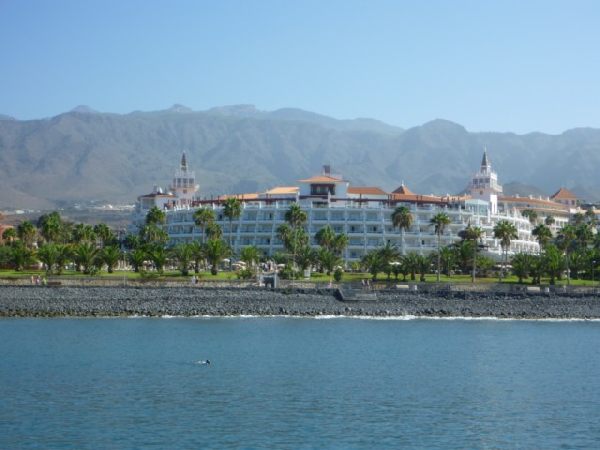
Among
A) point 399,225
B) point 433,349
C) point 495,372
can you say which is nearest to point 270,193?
point 399,225

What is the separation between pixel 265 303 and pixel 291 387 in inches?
1599

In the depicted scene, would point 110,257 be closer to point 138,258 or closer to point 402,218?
point 138,258

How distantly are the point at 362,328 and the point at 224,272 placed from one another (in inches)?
1399

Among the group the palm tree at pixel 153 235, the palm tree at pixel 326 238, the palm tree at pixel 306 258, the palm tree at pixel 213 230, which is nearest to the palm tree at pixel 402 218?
the palm tree at pixel 326 238

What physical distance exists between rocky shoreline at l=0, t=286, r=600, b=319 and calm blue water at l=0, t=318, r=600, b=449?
7036mm

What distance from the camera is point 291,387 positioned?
47469 millimetres

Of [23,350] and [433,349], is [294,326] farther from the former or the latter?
[23,350]

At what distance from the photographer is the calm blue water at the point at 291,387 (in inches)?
1454

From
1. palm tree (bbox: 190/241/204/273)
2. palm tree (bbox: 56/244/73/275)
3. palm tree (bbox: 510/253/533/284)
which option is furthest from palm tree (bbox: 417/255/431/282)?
palm tree (bbox: 56/244/73/275)

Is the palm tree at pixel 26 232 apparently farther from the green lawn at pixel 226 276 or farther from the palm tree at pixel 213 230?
the palm tree at pixel 213 230

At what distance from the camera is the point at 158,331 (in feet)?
233

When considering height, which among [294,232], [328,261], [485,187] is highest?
[485,187]

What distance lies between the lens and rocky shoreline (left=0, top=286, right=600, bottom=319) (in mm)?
83750

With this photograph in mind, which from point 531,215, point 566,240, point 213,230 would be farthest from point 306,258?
point 531,215
